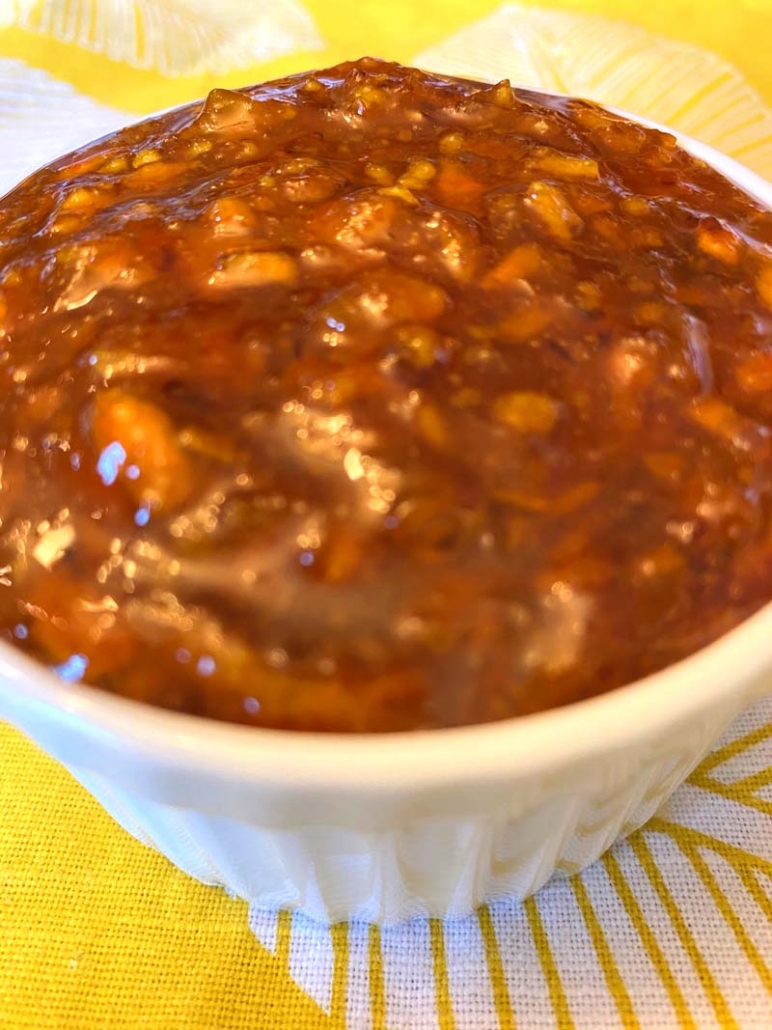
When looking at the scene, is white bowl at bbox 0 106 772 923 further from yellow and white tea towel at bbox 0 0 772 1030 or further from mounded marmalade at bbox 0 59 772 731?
yellow and white tea towel at bbox 0 0 772 1030

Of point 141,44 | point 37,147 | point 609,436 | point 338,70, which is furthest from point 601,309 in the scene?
point 141,44

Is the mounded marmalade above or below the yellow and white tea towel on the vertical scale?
above

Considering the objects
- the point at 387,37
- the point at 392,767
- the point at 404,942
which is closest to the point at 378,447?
the point at 392,767

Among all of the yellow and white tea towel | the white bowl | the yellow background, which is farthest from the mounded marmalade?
the yellow background

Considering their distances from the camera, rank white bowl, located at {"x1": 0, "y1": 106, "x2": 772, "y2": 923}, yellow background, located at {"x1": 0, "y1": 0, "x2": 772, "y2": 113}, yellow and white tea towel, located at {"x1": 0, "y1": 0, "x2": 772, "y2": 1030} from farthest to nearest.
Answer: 1. yellow background, located at {"x1": 0, "y1": 0, "x2": 772, "y2": 113}
2. yellow and white tea towel, located at {"x1": 0, "y1": 0, "x2": 772, "y2": 1030}
3. white bowl, located at {"x1": 0, "y1": 106, "x2": 772, "y2": 923}

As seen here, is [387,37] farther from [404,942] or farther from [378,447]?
[404,942]

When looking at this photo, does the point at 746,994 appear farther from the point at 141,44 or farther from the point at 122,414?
the point at 141,44
